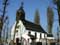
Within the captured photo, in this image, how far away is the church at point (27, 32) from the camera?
7.57m

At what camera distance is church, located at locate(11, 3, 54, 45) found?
7.57m

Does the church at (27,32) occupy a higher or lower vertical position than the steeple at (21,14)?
lower

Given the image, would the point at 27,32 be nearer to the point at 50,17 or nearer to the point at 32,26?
the point at 32,26

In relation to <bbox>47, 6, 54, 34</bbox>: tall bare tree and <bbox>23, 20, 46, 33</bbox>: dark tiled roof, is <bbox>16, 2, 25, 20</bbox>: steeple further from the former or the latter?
<bbox>47, 6, 54, 34</bbox>: tall bare tree

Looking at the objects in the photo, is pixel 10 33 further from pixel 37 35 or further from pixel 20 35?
pixel 37 35

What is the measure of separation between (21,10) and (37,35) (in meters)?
1.05

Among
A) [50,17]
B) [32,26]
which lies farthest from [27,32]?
[50,17]

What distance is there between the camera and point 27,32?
25.4 feet

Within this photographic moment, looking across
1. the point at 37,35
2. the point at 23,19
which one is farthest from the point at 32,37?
the point at 23,19

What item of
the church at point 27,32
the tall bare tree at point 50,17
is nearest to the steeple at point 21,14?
the church at point 27,32

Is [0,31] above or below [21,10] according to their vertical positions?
below

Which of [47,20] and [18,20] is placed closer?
[47,20]

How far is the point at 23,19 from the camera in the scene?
26.2ft

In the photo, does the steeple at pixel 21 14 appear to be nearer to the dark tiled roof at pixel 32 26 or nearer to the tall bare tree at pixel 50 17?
the dark tiled roof at pixel 32 26
